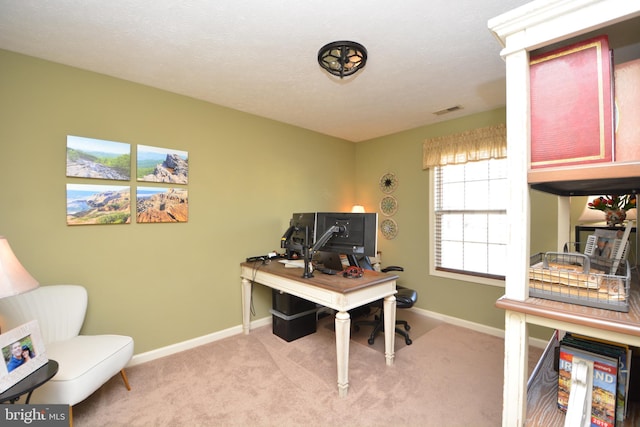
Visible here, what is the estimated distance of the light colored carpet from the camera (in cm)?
185

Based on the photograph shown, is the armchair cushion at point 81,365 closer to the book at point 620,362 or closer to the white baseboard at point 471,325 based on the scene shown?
the book at point 620,362

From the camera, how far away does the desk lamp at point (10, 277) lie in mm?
1377

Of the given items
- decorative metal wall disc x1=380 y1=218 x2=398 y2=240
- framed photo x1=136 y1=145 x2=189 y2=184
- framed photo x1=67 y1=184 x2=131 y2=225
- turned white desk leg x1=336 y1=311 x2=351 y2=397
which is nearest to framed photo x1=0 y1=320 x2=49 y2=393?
framed photo x1=67 y1=184 x2=131 y2=225

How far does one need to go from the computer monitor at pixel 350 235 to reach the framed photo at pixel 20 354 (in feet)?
5.94

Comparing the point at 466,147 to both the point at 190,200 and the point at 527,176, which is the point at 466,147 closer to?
the point at 527,176

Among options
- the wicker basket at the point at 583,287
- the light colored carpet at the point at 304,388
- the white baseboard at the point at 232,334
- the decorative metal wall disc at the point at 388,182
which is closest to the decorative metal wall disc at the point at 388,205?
the decorative metal wall disc at the point at 388,182

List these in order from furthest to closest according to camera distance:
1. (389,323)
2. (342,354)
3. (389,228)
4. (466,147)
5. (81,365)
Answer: (389,228) < (466,147) < (389,323) < (342,354) < (81,365)

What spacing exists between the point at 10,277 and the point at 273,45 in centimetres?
204

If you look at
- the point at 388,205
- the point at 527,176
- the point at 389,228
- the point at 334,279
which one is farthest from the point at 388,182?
the point at 527,176

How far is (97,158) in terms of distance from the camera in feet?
7.60

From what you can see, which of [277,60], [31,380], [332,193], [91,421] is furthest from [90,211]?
[332,193]

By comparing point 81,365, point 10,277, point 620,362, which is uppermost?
point 10,277

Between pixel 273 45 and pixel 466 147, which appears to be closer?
pixel 273 45

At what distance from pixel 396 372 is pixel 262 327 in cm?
165
